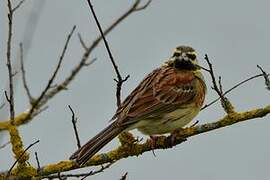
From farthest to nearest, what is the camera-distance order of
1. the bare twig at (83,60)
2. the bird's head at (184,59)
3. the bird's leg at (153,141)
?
the bird's head at (184,59)
the bird's leg at (153,141)
the bare twig at (83,60)

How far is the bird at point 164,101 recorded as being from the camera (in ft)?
18.9

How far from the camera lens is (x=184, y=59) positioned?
7059 mm

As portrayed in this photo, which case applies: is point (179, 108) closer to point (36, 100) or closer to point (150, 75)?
point (150, 75)

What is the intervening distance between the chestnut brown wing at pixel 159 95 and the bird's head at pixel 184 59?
0.27ft

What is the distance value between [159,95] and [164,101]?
0.12 meters

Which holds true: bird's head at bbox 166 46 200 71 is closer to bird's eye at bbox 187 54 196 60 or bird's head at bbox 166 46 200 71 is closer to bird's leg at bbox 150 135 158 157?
bird's eye at bbox 187 54 196 60

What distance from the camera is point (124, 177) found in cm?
415

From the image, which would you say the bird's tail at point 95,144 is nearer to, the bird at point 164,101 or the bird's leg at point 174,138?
the bird at point 164,101

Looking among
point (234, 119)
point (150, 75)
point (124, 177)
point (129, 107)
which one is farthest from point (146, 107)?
point (124, 177)

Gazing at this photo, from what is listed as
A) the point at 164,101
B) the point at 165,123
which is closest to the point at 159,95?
the point at 164,101

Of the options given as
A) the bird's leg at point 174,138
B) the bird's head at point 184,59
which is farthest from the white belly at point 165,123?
the bird's head at point 184,59

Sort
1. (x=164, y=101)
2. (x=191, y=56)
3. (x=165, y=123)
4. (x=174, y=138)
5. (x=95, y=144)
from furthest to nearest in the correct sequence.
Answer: (x=191, y=56)
(x=164, y=101)
(x=165, y=123)
(x=174, y=138)
(x=95, y=144)

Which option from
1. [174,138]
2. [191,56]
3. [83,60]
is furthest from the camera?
[191,56]

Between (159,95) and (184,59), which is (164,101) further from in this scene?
(184,59)
